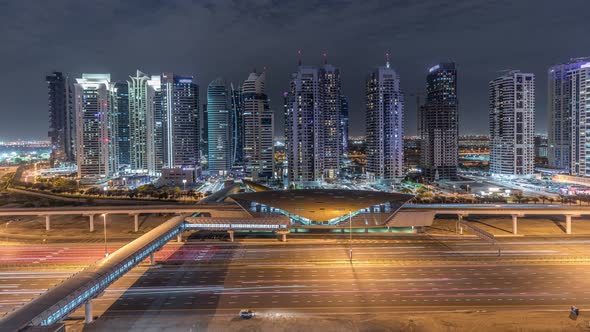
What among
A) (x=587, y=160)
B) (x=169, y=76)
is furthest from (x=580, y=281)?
(x=169, y=76)

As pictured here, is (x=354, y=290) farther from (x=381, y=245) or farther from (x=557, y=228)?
(x=557, y=228)

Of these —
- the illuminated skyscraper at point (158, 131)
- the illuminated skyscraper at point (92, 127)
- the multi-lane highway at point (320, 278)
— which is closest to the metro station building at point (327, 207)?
the multi-lane highway at point (320, 278)

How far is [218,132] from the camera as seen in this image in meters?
187

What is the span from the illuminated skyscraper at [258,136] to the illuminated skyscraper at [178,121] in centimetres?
2364

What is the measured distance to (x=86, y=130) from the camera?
164m

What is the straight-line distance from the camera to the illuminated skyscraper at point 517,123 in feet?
493

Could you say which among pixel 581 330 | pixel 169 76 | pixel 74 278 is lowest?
pixel 581 330

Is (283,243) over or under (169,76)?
under

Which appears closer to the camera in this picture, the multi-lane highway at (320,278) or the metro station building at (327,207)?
the multi-lane highway at (320,278)

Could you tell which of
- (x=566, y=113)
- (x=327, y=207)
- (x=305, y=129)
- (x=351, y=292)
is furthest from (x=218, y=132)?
(x=351, y=292)

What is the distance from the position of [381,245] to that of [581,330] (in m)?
27.1

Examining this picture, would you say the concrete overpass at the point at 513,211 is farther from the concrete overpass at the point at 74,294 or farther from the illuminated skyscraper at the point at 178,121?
the illuminated skyscraper at the point at 178,121

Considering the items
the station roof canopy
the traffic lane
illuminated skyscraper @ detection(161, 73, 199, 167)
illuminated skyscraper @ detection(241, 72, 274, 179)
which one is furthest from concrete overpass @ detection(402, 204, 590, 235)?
illuminated skyscraper @ detection(161, 73, 199, 167)

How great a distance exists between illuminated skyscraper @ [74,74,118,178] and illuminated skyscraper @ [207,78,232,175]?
140ft
